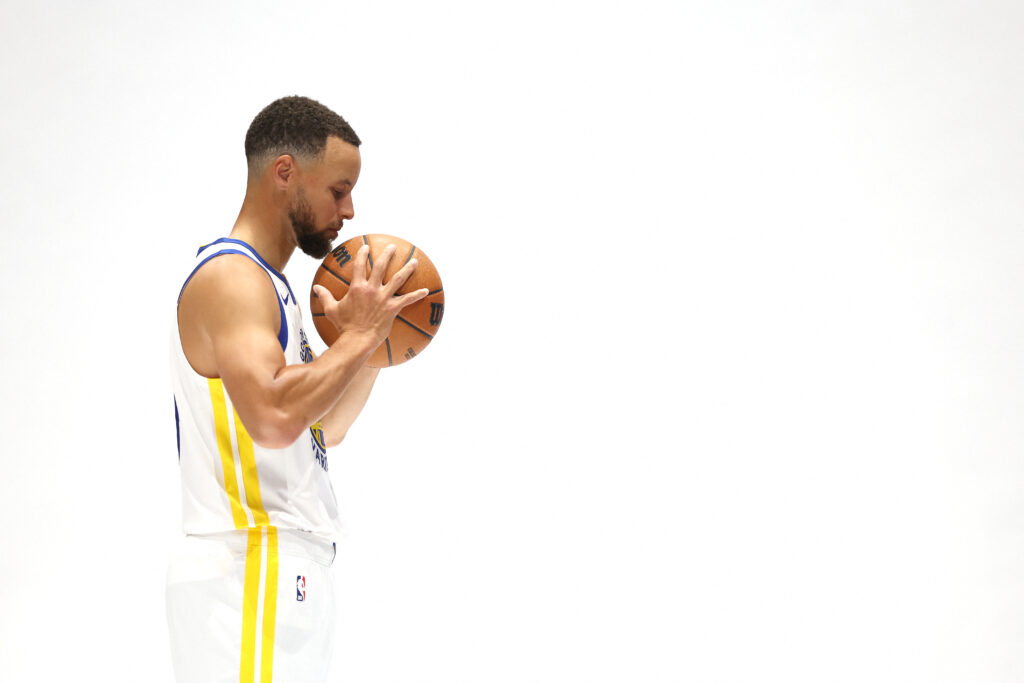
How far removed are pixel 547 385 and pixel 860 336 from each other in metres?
1.19

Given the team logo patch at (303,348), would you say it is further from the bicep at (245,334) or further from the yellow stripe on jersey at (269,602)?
the yellow stripe on jersey at (269,602)

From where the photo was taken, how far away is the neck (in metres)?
1.42

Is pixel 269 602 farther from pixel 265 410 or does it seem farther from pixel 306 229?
pixel 306 229

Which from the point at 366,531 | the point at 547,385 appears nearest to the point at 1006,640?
the point at 547,385

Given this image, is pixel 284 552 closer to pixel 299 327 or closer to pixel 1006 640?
pixel 299 327

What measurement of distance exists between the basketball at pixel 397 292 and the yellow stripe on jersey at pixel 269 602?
336mm

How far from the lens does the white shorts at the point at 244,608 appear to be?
1278 mm

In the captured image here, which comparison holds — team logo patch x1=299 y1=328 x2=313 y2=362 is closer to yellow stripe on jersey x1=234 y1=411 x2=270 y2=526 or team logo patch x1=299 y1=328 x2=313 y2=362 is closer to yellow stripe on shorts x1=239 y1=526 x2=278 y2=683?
yellow stripe on jersey x1=234 y1=411 x2=270 y2=526

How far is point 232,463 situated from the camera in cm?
132

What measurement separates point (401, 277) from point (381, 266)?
4 cm

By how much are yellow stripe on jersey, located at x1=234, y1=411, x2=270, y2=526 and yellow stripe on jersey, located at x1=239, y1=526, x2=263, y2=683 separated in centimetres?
2

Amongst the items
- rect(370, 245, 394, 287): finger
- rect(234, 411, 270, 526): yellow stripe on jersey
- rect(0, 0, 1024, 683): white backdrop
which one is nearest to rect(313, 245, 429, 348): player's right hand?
rect(370, 245, 394, 287): finger

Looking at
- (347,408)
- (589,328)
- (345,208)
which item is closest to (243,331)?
(345,208)

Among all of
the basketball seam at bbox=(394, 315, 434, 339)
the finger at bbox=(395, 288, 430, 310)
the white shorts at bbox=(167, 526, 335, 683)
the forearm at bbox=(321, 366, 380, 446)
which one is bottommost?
the white shorts at bbox=(167, 526, 335, 683)
